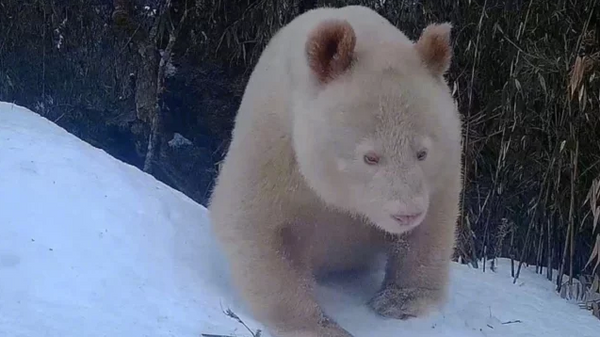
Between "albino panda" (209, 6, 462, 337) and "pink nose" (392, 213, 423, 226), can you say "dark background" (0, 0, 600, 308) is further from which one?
"pink nose" (392, 213, 423, 226)

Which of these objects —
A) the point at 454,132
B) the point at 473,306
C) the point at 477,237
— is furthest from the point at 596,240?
the point at 454,132

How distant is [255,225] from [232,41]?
404 cm

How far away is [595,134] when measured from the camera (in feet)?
16.0

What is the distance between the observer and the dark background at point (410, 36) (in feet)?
16.1

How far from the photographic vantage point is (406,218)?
269 centimetres

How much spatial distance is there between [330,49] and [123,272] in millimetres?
1013

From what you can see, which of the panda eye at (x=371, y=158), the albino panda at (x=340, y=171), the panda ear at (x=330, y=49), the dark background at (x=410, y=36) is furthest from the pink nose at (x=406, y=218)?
the dark background at (x=410, y=36)

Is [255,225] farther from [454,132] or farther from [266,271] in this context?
[454,132]

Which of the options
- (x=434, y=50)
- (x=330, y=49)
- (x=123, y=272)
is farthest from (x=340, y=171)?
(x=123, y=272)

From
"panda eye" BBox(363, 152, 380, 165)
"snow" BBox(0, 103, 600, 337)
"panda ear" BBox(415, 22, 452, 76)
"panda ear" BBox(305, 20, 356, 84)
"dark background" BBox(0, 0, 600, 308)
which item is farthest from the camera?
"dark background" BBox(0, 0, 600, 308)

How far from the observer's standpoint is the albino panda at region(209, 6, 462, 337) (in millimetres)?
2746

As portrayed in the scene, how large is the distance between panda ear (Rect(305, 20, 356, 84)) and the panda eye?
0.35 m

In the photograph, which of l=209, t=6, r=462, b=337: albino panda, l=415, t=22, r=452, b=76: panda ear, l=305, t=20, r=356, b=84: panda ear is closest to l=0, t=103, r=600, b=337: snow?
l=209, t=6, r=462, b=337: albino panda

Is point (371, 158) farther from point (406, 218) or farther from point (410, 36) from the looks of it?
point (410, 36)
